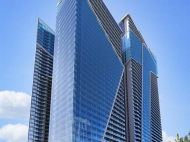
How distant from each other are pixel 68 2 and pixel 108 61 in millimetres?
38839

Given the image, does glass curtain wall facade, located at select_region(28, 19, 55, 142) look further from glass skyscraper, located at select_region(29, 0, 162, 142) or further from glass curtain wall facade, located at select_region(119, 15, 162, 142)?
glass curtain wall facade, located at select_region(119, 15, 162, 142)

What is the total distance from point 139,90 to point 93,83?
67700mm

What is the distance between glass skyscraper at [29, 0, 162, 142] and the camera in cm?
9756

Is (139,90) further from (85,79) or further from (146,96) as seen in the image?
(85,79)

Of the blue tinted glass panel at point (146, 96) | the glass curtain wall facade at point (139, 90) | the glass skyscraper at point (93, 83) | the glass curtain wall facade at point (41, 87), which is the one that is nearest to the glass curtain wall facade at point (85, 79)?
the glass skyscraper at point (93, 83)

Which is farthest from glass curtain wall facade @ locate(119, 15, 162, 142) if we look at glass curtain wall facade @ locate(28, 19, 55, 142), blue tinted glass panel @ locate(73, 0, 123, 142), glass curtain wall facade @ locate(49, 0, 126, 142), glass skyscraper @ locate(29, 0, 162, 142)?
glass curtain wall facade @ locate(28, 19, 55, 142)

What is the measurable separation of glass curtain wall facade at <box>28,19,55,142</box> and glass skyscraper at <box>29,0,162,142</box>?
0.66 metres

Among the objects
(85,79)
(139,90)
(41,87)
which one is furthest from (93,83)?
(139,90)

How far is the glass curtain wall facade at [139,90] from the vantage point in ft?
502

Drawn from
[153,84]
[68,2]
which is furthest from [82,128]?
[153,84]

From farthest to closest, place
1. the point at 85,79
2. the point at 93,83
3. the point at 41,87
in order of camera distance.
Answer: the point at 41,87, the point at 93,83, the point at 85,79

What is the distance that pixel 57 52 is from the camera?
12950 cm

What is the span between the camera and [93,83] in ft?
360

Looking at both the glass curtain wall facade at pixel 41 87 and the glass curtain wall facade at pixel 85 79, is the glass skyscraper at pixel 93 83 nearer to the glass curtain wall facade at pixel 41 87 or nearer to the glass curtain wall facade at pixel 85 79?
the glass curtain wall facade at pixel 85 79
